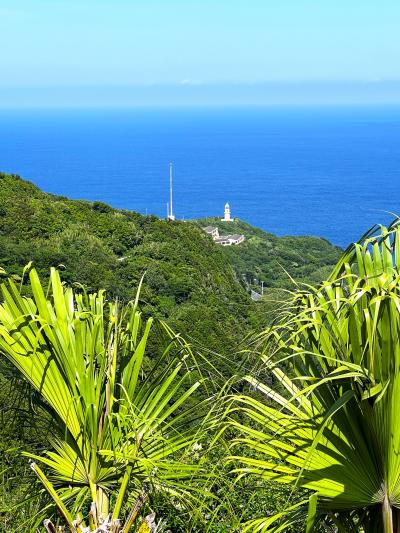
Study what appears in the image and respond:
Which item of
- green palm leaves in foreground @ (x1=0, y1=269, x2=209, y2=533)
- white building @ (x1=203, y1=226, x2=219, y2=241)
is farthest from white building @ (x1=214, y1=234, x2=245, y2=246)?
green palm leaves in foreground @ (x1=0, y1=269, x2=209, y2=533)

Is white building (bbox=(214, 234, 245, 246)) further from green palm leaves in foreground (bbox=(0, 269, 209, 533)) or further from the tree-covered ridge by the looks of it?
green palm leaves in foreground (bbox=(0, 269, 209, 533))

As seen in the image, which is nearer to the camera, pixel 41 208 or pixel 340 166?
pixel 41 208

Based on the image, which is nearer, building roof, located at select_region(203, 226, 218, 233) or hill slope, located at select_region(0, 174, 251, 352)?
hill slope, located at select_region(0, 174, 251, 352)

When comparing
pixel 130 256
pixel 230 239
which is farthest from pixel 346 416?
pixel 230 239

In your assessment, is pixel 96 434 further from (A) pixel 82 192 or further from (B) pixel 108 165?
(B) pixel 108 165

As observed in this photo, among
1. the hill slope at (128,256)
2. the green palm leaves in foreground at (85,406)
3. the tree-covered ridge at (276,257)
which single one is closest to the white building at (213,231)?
the tree-covered ridge at (276,257)

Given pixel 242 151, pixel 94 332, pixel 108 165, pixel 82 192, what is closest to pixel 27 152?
pixel 108 165

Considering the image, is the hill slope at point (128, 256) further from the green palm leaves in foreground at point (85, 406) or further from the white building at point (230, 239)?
the white building at point (230, 239)
